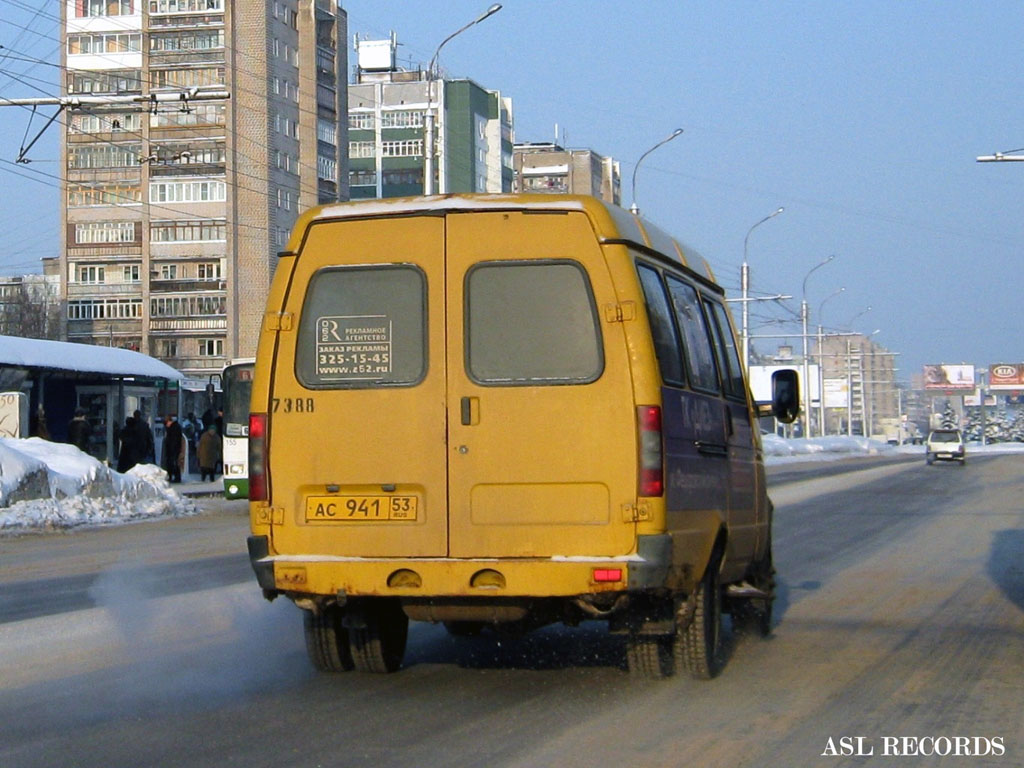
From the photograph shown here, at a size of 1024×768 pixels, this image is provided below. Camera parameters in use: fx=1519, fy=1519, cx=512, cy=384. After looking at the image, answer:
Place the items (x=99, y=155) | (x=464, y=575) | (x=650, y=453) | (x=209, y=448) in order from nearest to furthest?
(x=650, y=453), (x=464, y=575), (x=209, y=448), (x=99, y=155)

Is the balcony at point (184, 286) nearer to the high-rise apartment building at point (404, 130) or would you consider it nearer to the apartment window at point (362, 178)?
the high-rise apartment building at point (404, 130)

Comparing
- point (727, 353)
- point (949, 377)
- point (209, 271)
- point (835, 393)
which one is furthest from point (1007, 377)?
point (727, 353)

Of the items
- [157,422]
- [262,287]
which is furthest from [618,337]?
[262,287]

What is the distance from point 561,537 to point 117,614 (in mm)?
5427

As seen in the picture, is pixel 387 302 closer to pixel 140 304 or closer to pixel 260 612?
pixel 260 612

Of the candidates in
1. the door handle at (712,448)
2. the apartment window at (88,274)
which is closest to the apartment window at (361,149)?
the apartment window at (88,274)

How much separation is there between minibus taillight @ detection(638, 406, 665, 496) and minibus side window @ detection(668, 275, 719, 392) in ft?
2.98

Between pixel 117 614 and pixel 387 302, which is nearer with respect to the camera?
pixel 387 302

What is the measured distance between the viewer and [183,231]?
308ft

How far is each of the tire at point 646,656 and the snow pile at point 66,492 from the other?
1702 cm

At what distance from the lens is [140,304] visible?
312 feet

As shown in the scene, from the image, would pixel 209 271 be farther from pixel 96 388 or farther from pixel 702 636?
pixel 702 636

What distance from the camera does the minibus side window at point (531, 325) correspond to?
7.15 meters

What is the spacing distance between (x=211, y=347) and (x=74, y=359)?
6136cm
